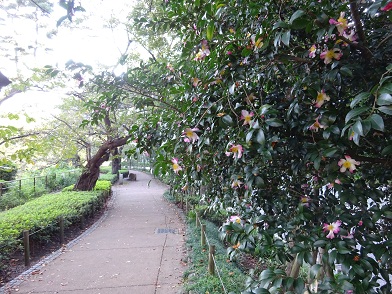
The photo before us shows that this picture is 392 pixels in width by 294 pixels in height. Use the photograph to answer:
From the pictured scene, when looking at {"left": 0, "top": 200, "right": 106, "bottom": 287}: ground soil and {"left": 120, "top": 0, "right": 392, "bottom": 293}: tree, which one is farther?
{"left": 0, "top": 200, "right": 106, "bottom": 287}: ground soil

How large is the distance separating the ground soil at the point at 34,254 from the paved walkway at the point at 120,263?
0.29 m

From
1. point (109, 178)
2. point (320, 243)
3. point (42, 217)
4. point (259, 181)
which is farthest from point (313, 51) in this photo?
point (109, 178)

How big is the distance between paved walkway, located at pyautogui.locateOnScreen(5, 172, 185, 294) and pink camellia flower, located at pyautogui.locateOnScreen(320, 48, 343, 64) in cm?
184

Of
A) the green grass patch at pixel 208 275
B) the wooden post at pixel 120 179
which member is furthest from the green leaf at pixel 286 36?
the wooden post at pixel 120 179

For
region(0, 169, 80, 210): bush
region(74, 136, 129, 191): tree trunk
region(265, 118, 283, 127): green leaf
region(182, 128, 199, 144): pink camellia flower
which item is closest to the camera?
region(265, 118, 283, 127): green leaf

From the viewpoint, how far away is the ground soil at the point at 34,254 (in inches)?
184

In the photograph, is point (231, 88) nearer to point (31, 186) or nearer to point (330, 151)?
point (330, 151)

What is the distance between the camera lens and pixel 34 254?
18.9 feet

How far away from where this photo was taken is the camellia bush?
127 centimetres

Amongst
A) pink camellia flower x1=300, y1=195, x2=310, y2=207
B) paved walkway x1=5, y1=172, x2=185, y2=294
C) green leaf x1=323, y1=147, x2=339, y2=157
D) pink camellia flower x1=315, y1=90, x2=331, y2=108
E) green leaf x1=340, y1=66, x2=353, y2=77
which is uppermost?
green leaf x1=340, y1=66, x2=353, y2=77

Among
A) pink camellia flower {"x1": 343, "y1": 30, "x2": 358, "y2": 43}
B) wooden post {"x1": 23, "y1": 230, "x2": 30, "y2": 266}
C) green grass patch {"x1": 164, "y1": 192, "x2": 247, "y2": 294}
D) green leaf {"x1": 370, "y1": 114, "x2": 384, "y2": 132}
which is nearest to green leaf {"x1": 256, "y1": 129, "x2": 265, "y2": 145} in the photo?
green leaf {"x1": 370, "y1": 114, "x2": 384, "y2": 132}

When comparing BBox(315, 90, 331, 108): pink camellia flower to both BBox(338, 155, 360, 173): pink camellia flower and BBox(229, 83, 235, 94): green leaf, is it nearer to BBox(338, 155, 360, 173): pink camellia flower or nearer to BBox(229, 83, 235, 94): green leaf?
BBox(338, 155, 360, 173): pink camellia flower

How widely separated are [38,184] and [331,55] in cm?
1552

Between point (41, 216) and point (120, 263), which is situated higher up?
point (41, 216)
